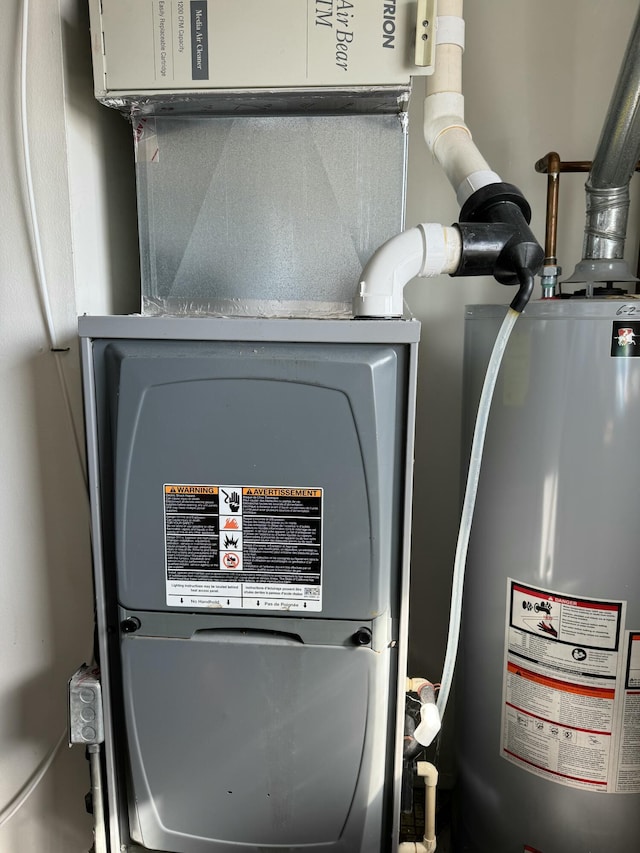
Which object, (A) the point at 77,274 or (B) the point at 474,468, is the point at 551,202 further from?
(A) the point at 77,274

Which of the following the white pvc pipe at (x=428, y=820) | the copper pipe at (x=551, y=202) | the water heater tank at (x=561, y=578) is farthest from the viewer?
the copper pipe at (x=551, y=202)

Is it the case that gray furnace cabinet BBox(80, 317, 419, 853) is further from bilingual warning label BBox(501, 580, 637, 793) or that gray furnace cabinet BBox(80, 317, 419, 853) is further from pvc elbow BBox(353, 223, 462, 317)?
bilingual warning label BBox(501, 580, 637, 793)

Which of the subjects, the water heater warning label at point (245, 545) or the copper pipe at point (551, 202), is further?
the copper pipe at point (551, 202)

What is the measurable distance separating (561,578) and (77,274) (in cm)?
102

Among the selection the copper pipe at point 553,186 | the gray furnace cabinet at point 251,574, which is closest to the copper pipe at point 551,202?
the copper pipe at point 553,186

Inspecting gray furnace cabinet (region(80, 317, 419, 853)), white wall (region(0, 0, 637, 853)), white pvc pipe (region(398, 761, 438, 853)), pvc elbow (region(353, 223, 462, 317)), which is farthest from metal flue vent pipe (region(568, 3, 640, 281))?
white pvc pipe (region(398, 761, 438, 853))

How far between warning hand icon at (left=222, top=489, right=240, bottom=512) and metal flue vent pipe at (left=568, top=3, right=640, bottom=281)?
805mm

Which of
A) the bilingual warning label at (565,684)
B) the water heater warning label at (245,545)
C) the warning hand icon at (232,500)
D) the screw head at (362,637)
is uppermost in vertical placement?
the warning hand icon at (232,500)

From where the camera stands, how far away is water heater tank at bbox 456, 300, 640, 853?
0.98 metres

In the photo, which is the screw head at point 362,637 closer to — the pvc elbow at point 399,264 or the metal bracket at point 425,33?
the pvc elbow at point 399,264

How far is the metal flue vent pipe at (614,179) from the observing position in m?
1.03

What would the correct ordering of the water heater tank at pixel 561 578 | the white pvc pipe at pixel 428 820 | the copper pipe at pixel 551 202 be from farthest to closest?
the copper pipe at pixel 551 202 < the white pvc pipe at pixel 428 820 < the water heater tank at pixel 561 578

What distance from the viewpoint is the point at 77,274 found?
1.03 metres

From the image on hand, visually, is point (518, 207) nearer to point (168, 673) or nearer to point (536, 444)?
point (536, 444)
